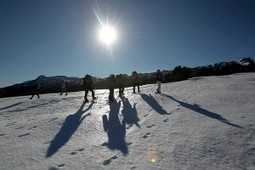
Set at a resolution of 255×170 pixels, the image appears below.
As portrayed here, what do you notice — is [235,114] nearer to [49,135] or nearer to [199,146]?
[199,146]

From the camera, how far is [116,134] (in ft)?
34.5

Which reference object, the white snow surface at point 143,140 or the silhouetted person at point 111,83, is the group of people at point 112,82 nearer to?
the silhouetted person at point 111,83

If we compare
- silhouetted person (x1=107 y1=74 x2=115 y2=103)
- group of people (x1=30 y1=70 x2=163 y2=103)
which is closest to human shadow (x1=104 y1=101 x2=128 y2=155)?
silhouetted person (x1=107 y1=74 x2=115 y2=103)

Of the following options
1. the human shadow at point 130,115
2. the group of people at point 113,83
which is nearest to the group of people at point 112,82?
the group of people at point 113,83

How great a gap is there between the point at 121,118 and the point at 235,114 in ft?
18.7

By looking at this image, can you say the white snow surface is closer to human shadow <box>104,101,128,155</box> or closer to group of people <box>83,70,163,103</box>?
human shadow <box>104,101,128,155</box>

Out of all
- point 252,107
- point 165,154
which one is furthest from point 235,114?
point 165,154

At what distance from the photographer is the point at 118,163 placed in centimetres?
747

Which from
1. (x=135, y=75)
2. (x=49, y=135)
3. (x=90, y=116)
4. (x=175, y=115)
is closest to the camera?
(x=49, y=135)

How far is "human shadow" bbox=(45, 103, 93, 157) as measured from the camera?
9.48 m

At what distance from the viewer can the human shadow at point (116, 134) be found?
8906 millimetres

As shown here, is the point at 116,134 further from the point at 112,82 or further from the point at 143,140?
the point at 112,82

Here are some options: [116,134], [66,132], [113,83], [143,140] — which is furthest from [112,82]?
[143,140]

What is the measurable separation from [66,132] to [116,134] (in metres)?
2.63
